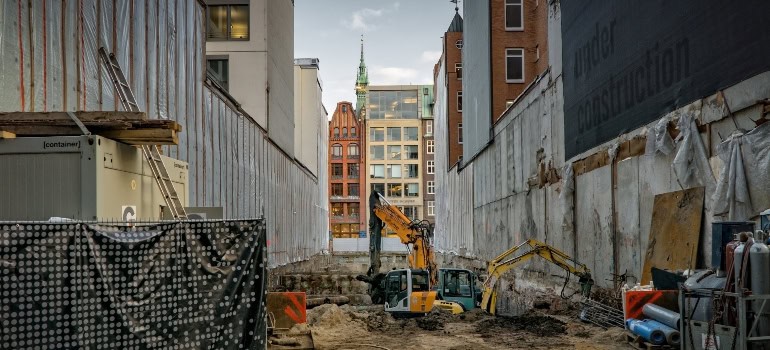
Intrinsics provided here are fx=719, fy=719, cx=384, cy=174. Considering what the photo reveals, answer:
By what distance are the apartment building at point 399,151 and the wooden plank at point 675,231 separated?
10024cm

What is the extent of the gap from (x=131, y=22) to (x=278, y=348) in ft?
29.6

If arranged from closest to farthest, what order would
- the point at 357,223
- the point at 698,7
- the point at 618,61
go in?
1. the point at 698,7
2. the point at 618,61
3. the point at 357,223

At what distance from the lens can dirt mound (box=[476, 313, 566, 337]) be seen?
1669 cm

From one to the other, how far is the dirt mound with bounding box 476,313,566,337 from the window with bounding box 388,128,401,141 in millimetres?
98206

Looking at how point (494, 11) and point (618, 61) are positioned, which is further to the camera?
point (494, 11)

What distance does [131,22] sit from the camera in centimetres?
1670

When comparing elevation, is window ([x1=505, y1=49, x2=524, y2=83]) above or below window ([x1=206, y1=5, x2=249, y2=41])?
below

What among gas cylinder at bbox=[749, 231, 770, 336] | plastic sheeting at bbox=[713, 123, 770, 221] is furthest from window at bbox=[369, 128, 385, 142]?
gas cylinder at bbox=[749, 231, 770, 336]

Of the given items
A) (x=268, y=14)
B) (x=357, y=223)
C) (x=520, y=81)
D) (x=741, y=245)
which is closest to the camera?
(x=741, y=245)

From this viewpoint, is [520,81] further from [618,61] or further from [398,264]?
[398,264]

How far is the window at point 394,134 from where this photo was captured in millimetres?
117375

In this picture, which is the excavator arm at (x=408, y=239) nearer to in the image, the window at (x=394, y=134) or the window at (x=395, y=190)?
the window at (x=395, y=190)

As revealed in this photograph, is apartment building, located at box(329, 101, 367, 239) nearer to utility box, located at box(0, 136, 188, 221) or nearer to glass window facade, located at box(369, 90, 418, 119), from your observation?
glass window facade, located at box(369, 90, 418, 119)

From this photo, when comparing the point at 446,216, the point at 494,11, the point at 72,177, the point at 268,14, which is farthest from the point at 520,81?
the point at 72,177
